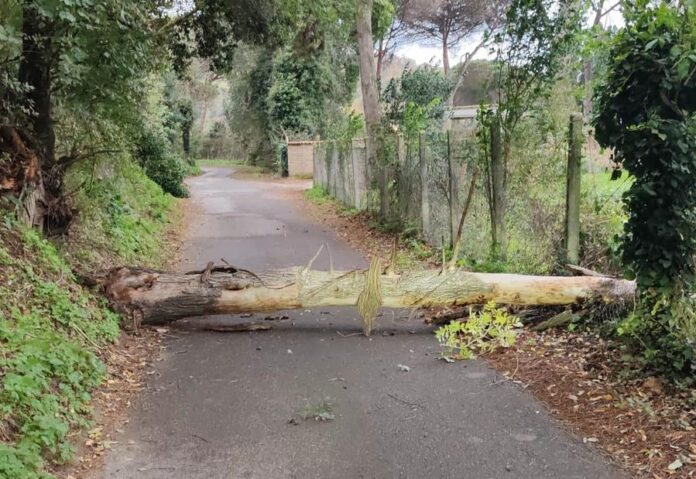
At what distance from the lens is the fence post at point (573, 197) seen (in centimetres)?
735

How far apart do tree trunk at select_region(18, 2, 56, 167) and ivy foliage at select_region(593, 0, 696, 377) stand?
5.57 m

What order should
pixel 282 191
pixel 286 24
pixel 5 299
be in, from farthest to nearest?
pixel 282 191
pixel 286 24
pixel 5 299

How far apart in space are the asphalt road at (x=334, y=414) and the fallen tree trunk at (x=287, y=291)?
0.34 m

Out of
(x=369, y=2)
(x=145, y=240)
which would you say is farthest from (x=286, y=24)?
(x=145, y=240)

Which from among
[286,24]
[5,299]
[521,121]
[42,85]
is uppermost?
[286,24]

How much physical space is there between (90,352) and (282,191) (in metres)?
20.4

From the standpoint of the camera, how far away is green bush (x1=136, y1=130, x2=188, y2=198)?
69.1 ft

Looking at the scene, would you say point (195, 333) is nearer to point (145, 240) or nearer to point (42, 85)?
point (42, 85)

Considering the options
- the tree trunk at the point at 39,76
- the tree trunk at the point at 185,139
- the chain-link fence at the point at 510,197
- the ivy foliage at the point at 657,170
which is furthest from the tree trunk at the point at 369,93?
the tree trunk at the point at 185,139

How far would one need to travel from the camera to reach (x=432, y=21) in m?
37.3

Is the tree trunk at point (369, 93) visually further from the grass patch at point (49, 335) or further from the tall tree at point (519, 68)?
the grass patch at point (49, 335)

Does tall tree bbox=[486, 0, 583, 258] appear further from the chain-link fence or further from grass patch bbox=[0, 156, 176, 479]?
grass patch bbox=[0, 156, 176, 479]

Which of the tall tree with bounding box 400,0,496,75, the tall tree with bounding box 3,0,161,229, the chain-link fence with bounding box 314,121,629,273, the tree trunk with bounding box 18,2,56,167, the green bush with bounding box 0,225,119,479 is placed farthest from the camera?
the tall tree with bounding box 400,0,496,75

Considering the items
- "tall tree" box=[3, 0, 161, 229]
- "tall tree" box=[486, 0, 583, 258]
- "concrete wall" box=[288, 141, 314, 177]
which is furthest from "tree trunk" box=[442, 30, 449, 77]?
"tall tree" box=[3, 0, 161, 229]
